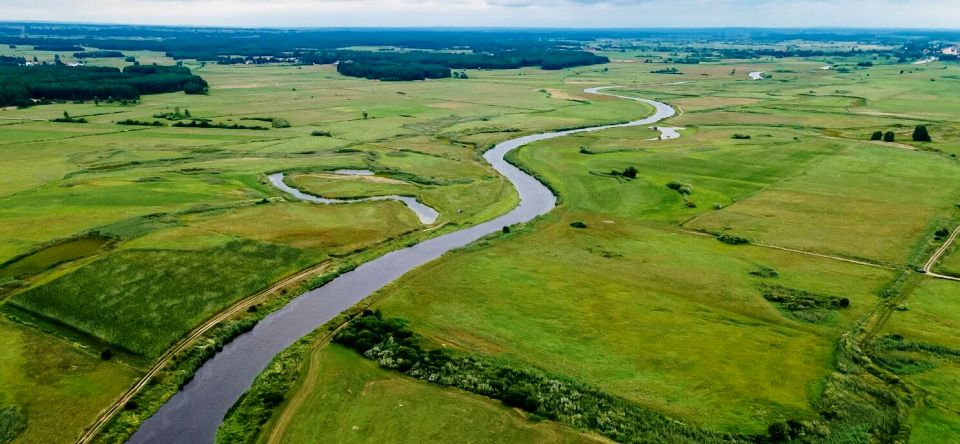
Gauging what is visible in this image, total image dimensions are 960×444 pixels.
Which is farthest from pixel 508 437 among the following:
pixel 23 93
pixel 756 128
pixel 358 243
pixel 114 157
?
pixel 23 93

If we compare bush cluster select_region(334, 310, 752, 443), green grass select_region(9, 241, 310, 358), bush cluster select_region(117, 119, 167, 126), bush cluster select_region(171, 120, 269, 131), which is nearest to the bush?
bush cluster select_region(334, 310, 752, 443)

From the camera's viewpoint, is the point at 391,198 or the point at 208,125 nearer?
the point at 391,198

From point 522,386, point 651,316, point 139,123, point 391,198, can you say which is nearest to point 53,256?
point 391,198

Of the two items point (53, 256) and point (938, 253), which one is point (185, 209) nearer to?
point (53, 256)

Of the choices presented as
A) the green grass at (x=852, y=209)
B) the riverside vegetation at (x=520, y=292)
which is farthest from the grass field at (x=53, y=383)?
the green grass at (x=852, y=209)

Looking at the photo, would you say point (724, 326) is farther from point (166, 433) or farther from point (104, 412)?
point (104, 412)

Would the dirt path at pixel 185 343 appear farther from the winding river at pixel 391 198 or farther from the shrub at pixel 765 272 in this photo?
the shrub at pixel 765 272

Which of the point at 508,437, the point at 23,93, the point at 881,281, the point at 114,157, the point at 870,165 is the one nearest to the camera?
the point at 508,437
